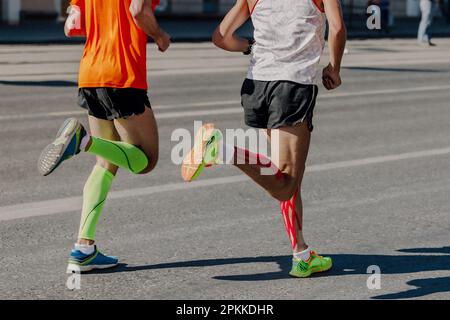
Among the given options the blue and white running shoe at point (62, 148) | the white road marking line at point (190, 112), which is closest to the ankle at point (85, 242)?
the blue and white running shoe at point (62, 148)

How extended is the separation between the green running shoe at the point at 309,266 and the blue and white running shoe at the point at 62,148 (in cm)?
149

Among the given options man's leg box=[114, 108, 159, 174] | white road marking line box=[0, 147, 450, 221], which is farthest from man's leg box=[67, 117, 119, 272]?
white road marking line box=[0, 147, 450, 221]

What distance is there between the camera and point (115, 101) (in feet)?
19.6

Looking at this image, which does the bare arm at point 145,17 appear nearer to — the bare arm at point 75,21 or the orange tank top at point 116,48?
the orange tank top at point 116,48

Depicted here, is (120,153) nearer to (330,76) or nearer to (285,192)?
(285,192)

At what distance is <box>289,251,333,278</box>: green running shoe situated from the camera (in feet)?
20.3

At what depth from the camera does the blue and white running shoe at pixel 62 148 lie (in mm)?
5555

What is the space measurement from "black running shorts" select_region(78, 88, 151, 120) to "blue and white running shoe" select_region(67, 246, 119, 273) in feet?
2.61

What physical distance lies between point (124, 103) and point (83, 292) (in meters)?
1.06

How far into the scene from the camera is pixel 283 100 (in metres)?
5.86

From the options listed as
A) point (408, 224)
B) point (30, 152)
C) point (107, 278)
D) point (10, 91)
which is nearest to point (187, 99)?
point (10, 91)

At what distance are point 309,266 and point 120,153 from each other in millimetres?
1286

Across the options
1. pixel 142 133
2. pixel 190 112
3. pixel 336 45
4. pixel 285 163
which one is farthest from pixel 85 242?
pixel 190 112

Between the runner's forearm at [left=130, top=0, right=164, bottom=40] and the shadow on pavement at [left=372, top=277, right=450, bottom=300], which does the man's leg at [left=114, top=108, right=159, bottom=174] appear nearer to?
the runner's forearm at [left=130, top=0, right=164, bottom=40]
